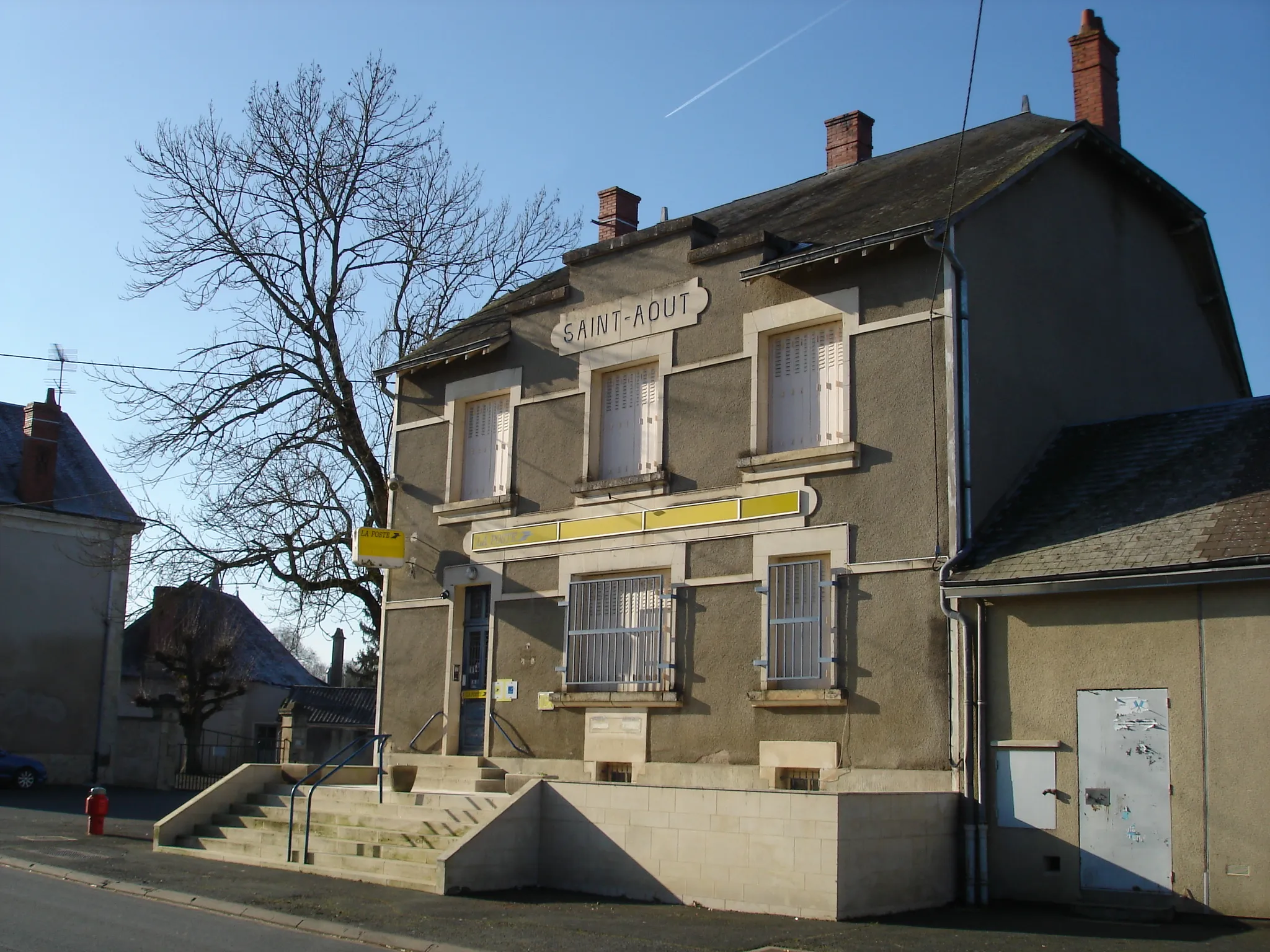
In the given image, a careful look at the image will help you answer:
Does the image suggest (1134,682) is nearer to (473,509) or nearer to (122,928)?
(122,928)

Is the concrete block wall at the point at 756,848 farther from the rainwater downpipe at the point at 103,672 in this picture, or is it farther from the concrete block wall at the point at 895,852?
the rainwater downpipe at the point at 103,672

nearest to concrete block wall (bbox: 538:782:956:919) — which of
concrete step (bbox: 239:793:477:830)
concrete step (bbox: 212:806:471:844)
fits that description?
concrete step (bbox: 239:793:477:830)

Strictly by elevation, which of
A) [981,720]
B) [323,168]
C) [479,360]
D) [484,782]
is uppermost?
[323,168]

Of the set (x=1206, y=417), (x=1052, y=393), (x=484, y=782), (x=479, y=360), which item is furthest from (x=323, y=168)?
(x=1206, y=417)

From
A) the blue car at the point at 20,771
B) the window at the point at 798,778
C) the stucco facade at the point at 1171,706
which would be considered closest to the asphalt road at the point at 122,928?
the window at the point at 798,778

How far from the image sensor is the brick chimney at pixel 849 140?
20531mm

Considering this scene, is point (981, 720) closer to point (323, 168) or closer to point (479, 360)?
point (479, 360)

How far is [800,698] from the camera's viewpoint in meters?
14.2

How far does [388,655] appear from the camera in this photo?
19.4 meters

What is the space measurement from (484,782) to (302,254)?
1179 cm

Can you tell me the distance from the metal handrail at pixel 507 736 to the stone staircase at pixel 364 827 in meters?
0.43

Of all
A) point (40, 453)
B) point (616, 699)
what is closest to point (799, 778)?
point (616, 699)

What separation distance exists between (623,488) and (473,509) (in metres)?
2.94

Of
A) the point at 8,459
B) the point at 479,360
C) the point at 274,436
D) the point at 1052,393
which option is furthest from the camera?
the point at 8,459
